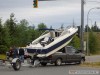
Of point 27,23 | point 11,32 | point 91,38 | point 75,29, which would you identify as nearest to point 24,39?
point 11,32

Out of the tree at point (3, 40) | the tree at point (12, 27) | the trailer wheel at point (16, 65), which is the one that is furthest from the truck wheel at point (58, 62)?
the tree at point (12, 27)

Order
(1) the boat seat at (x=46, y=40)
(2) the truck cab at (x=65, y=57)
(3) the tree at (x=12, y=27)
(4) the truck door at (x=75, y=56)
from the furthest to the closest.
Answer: (3) the tree at (x=12, y=27), (4) the truck door at (x=75, y=56), (1) the boat seat at (x=46, y=40), (2) the truck cab at (x=65, y=57)

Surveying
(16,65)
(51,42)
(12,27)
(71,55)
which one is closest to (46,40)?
(51,42)

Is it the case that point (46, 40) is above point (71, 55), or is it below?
A: above

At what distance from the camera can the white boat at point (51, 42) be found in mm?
33531

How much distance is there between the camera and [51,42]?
34406 millimetres

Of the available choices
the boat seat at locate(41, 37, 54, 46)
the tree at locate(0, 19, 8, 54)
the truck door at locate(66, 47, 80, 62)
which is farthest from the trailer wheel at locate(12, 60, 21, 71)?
the tree at locate(0, 19, 8, 54)

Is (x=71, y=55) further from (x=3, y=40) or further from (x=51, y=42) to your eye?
(x=3, y=40)

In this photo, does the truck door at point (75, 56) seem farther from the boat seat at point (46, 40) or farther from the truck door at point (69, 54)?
the boat seat at point (46, 40)

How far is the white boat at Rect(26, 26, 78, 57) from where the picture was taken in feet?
110

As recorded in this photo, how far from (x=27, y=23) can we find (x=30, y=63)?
63.8 meters

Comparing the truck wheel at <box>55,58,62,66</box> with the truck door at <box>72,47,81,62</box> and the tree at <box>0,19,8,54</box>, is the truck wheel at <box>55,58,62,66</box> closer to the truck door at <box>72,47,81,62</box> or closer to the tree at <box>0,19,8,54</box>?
the truck door at <box>72,47,81,62</box>

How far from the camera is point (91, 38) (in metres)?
101

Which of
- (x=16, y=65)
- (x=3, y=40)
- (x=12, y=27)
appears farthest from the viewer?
(x=12, y=27)
